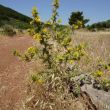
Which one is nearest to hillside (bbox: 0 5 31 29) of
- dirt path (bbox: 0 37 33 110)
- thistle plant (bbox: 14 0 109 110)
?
dirt path (bbox: 0 37 33 110)

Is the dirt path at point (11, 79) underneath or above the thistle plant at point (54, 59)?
underneath

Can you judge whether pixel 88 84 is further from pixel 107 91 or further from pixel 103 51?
pixel 103 51

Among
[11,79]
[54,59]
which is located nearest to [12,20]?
[11,79]

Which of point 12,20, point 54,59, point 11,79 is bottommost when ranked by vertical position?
point 12,20

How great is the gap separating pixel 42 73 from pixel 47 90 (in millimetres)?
415

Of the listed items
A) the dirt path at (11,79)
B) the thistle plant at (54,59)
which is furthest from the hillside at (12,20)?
the thistle plant at (54,59)

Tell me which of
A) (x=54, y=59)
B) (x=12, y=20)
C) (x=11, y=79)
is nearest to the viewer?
(x=54, y=59)

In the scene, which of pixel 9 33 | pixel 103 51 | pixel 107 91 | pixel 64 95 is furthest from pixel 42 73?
pixel 9 33

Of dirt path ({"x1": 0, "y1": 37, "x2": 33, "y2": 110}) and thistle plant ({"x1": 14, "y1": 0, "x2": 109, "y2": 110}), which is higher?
thistle plant ({"x1": 14, "y1": 0, "x2": 109, "y2": 110})

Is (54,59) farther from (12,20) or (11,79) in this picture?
Result: (12,20)

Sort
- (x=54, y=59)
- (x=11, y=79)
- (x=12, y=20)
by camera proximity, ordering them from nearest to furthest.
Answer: (x=54, y=59) < (x=11, y=79) < (x=12, y=20)

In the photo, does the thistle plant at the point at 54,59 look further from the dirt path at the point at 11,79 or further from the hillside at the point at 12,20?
the hillside at the point at 12,20

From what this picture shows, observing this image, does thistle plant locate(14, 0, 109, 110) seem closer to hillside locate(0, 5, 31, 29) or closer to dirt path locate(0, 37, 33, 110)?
dirt path locate(0, 37, 33, 110)

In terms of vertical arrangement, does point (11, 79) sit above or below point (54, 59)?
below
